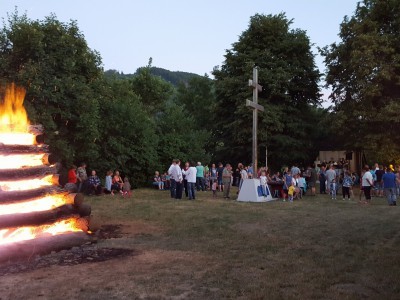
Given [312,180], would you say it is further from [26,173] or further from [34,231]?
[34,231]

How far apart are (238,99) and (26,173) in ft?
91.7

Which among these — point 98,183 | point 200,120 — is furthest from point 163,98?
point 98,183

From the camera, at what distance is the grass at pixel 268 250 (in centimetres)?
665

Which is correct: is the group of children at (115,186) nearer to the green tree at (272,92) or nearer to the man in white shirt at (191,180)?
the man in white shirt at (191,180)

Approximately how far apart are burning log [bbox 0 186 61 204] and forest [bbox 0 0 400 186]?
1396cm

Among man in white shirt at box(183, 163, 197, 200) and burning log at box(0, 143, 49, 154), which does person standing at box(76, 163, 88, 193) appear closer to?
man in white shirt at box(183, 163, 197, 200)

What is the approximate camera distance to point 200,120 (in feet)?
191

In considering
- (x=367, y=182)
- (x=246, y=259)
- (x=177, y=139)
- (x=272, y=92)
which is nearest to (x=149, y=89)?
Answer: (x=177, y=139)

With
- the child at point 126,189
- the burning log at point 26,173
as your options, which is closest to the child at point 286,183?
the child at point 126,189

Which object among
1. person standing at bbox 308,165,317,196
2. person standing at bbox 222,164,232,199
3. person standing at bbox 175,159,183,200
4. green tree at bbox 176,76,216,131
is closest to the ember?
person standing at bbox 175,159,183,200

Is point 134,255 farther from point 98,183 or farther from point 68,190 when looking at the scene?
point 98,183

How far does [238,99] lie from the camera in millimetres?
37031

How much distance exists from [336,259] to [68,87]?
2097 cm

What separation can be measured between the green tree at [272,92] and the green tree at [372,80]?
478 centimetres
